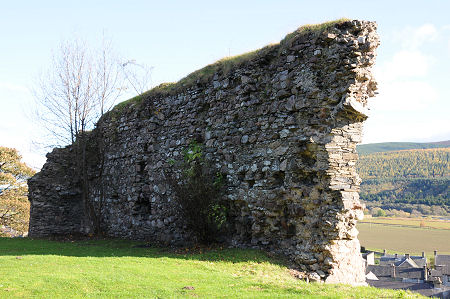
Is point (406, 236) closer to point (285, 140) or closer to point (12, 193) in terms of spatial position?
point (12, 193)

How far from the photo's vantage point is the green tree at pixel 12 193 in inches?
1036

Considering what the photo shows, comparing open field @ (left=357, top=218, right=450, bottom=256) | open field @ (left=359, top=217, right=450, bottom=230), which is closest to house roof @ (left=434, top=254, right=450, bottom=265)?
open field @ (left=357, top=218, right=450, bottom=256)

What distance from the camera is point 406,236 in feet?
231

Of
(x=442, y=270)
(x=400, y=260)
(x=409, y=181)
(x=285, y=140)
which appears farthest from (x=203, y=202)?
(x=409, y=181)

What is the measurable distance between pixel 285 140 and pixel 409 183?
94.4 meters

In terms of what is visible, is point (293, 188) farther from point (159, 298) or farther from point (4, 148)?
point (4, 148)

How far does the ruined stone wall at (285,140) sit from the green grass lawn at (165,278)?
45.9 inches

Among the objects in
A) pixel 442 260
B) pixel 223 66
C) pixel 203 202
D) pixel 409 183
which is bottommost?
pixel 442 260

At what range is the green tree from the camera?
2631 cm

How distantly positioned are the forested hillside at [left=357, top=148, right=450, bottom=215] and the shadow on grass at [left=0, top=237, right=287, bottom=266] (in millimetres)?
84194

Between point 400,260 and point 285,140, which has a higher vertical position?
point 285,140

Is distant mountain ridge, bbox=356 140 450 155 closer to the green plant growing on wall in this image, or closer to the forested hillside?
the forested hillside

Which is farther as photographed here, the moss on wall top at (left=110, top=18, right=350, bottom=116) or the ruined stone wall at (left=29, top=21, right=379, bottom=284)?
the moss on wall top at (left=110, top=18, right=350, bottom=116)

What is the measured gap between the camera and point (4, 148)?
26766mm
